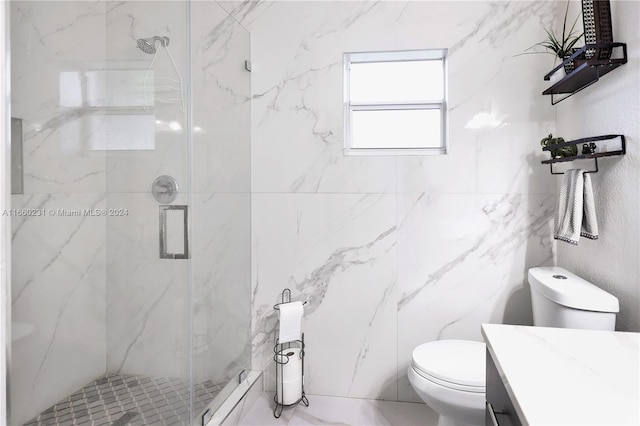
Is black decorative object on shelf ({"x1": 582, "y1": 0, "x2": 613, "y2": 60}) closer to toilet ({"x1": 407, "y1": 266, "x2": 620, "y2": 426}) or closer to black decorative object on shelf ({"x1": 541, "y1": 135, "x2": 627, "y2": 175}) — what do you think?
black decorative object on shelf ({"x1": 541, "y1": 135, "x2": 627, "y2": 175})

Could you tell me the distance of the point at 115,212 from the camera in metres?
1.33

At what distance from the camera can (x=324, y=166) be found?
2.19 meters

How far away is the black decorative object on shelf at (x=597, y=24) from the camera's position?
4.83ft

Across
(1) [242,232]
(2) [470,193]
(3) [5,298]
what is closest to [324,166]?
(1) [242,232]

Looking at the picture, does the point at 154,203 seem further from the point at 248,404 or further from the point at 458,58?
the point at 458,58

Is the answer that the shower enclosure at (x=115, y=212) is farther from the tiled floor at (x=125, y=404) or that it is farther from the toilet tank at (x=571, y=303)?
the toilet tank at (x=571, y=303)

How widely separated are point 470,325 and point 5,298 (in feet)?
6.53

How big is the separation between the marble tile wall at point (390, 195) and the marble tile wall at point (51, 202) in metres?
1.09

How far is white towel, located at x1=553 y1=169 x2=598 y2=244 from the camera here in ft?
5.14

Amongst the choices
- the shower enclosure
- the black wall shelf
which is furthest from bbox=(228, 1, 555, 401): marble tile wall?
the shower enclosure

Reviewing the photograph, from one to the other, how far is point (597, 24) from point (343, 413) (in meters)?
2.05

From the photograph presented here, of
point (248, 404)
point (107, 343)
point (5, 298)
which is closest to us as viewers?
point (5, 298)

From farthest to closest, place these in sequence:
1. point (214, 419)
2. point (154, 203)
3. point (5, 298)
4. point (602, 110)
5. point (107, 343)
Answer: point (214, 419) < point (602, 110) < point (154, 203) < point (107, 343) < point (5, 298)

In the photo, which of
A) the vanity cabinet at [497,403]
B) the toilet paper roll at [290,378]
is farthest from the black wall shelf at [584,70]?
the toilet paper roll at [290,378]
